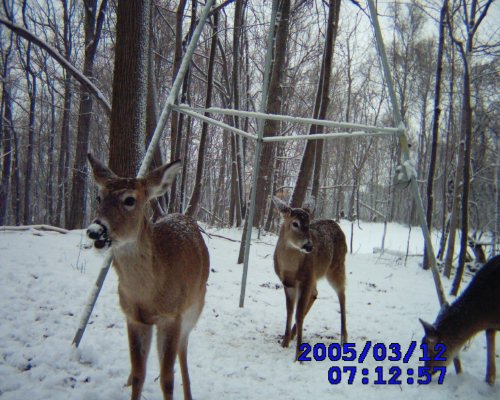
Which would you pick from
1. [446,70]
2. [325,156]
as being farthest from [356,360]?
[325,156]

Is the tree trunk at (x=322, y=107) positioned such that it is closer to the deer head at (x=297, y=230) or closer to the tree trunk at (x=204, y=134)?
the tree trunk at (x=204, y=134)

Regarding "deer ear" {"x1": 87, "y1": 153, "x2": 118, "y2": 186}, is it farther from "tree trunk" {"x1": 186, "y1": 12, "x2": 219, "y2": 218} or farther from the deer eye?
"tree trunk" {"x1": 186, "y1": 12, "x2": 219, "y2": 218}

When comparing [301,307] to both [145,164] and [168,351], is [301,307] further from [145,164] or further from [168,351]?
[145,164]

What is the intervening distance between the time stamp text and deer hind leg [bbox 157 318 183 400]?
4.97 ft

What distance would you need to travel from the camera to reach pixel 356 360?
3.78 meters

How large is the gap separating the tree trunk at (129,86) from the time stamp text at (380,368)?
2924 mm

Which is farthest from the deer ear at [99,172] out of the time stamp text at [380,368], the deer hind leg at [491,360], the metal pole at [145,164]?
the deer hind leg at [491,360]

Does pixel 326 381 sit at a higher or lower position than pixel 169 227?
lower

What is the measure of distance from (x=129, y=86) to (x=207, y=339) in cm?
297

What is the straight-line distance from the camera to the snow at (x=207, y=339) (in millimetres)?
2760

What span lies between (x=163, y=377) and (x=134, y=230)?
1.03 meters

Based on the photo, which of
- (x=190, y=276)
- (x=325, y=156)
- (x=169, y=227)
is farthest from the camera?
(x=325, y=156)

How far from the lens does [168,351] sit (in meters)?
2.41

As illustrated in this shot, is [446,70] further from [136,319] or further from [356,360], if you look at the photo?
[136,319]
